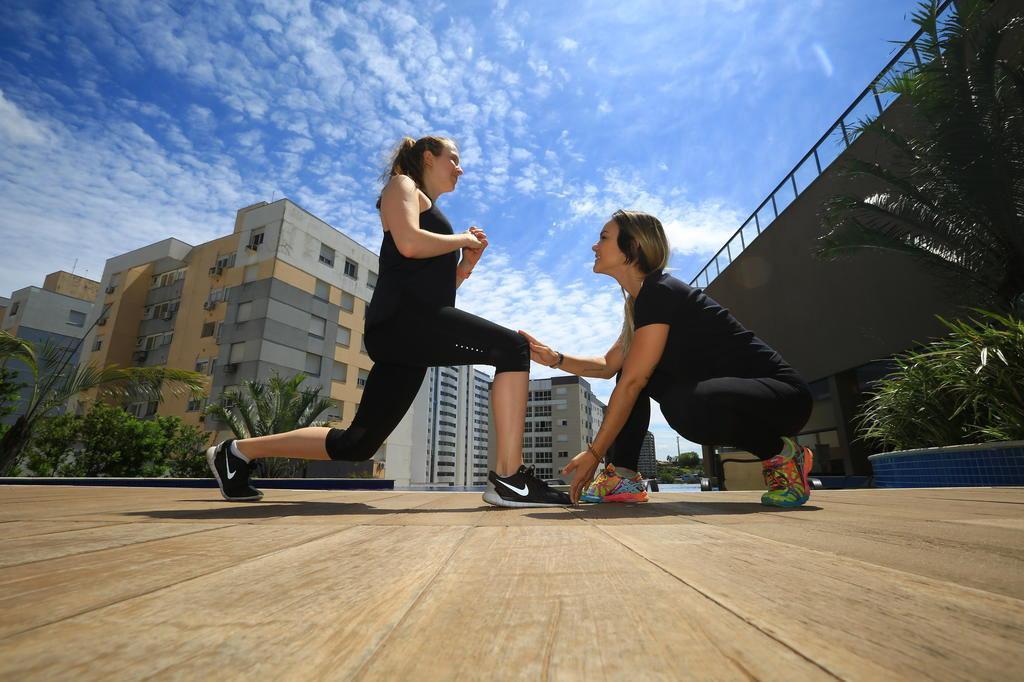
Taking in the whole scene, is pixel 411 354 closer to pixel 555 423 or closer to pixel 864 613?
pixel 864 613

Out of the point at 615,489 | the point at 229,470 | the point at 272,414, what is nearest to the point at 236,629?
the point at 615,489

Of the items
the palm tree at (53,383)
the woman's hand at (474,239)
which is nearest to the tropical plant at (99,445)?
the palm tree at (53,383)

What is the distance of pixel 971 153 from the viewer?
568 cm

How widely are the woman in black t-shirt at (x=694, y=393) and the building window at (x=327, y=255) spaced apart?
27.2m

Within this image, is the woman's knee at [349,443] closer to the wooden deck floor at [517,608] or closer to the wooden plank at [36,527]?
the wooden plank at [36,527]

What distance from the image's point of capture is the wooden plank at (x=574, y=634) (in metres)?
0.32

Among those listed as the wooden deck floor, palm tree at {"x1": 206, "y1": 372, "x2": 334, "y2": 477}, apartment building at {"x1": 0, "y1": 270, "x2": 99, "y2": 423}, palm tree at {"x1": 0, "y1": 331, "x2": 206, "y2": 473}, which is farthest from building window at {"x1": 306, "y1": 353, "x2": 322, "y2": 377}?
the wooden deck floor

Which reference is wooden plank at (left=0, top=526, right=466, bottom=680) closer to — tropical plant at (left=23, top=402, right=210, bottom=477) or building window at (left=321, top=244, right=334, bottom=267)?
tropical plant at (left=23, top=402, right=210, bottom=477)

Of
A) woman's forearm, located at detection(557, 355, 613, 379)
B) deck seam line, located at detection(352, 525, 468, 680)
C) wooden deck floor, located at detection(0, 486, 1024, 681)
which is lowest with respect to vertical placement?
deck seam line, located at detection(352, 525, 468, 680)

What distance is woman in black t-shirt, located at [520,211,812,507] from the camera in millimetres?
1974

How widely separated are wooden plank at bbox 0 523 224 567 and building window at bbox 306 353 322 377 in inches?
1022

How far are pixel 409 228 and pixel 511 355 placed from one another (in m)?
0.74

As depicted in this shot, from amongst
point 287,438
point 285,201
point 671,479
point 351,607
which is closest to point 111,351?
point 285,201

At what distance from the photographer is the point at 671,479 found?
71812 mm
